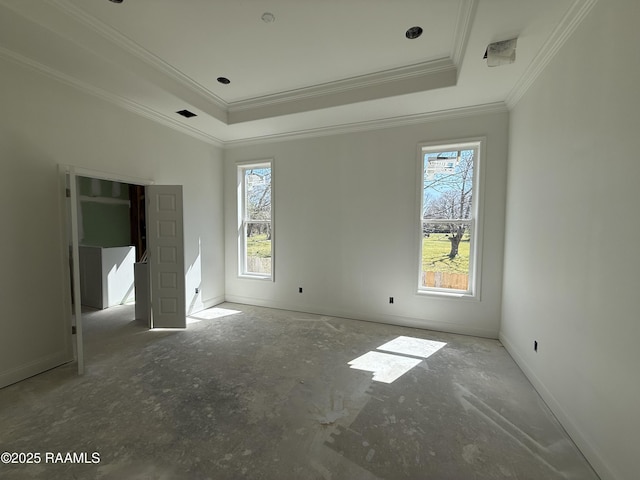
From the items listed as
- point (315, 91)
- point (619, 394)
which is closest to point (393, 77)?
point (315, 91)

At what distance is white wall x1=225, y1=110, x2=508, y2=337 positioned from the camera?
3.38 m

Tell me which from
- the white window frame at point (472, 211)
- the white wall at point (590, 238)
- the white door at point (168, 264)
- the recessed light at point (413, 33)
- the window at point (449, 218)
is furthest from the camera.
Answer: the white door at point (168, 264)

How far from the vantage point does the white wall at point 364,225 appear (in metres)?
3.38

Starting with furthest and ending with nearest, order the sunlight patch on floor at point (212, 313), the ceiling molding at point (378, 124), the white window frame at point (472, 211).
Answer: the sunlight patch on floor at point (212, 313)
the white window frame at point (472, 211)
the ceiling molding at point (378, 124)

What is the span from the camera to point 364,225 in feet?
13.0

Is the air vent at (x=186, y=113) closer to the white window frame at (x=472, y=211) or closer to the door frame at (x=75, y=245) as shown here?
the door frame at (x=75, y=245)

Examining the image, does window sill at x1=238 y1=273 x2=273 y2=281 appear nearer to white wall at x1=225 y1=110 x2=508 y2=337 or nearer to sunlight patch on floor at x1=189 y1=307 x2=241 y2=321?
white wall at x1=225 y1=110 x2=508 y2=337

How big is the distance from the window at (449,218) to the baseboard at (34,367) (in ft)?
14.1

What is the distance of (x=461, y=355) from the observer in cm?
293

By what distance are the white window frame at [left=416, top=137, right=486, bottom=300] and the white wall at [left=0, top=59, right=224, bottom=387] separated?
3859 millimetres

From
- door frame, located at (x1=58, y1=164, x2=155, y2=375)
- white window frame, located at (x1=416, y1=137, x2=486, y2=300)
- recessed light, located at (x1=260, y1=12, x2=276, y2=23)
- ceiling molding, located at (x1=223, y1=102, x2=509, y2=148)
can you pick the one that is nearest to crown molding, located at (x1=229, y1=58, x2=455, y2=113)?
A: ceiling molding, located at (x1=223, y1=102, x2=509, y2=148)

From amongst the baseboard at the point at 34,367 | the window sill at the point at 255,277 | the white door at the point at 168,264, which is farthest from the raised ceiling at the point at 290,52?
the baseboard at the point at 34,367

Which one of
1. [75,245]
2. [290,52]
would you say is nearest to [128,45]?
[290,52]

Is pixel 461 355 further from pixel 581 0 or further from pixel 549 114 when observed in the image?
pixel 581 0
